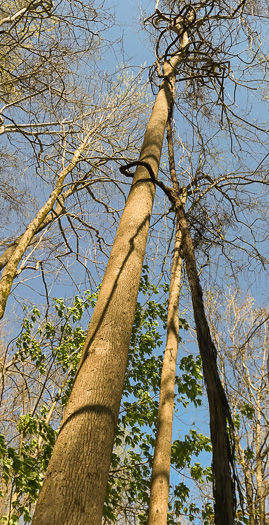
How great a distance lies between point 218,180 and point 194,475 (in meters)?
3.75

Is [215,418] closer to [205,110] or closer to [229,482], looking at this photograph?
[229,482]

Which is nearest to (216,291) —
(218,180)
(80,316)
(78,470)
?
(218,180)

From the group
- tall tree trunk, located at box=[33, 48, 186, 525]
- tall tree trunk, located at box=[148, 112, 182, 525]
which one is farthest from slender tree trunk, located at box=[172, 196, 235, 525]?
tall tree trunk, located at box=[148, 112, 182, 525]

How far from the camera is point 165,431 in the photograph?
304cm

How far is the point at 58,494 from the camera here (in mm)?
1086

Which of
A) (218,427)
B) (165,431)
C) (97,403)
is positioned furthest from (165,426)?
(97,403)

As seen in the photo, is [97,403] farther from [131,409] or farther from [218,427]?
[131,409]

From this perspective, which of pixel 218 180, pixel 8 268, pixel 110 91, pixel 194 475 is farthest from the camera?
pixel 110 91

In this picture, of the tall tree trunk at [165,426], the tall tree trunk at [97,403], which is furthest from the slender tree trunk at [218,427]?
the tall tree trunk at [165,426]

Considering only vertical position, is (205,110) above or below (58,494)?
above

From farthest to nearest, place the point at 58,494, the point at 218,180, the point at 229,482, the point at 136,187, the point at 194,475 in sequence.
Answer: the point at 218,180 < the point at 194,475 < the point at 136,187 < the point at 229,482 < the point at 58,494

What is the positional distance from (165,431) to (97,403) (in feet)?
6.38

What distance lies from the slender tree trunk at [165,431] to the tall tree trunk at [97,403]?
5.41ft

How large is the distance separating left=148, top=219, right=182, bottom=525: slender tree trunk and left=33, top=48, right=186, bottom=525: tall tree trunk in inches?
65.0
